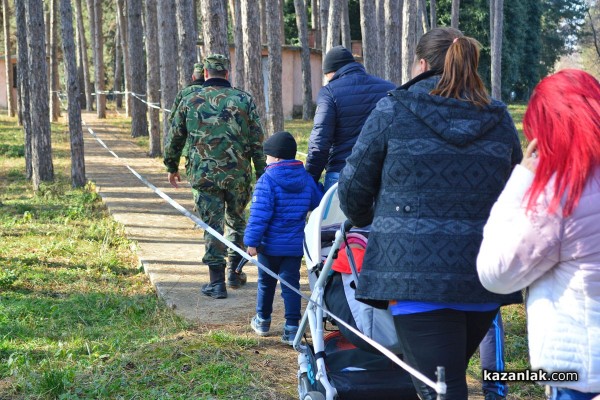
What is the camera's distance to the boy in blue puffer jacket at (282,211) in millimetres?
6418

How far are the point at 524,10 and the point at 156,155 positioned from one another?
40432 millimetres

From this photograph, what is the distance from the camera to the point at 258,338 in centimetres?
681

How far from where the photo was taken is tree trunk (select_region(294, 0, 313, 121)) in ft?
121

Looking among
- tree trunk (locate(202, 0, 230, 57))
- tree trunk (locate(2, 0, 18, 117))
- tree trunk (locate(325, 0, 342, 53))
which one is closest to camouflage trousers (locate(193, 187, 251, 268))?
tree trunk (locate(202, 0, 230, 57))

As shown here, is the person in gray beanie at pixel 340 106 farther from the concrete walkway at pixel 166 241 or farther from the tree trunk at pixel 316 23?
the tree trunk at pixel 316 23

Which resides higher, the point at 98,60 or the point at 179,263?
the point at 98,60

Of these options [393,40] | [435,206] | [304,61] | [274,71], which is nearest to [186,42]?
[274,71]

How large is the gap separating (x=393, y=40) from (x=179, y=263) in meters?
14.9

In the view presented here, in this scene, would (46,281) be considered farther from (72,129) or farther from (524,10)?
(524,10)

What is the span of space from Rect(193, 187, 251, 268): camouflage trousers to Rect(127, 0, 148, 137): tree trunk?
19.3 meters

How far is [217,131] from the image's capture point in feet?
25.3

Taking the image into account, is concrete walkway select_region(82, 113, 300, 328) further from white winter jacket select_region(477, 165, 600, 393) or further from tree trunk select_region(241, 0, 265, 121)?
white winter jacket select_region(477, 165, 600, 393)

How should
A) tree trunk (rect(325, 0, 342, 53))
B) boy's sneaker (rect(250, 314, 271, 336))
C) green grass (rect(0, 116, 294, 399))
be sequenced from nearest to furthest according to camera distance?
1. green grass (rect(0, 116, 294, 399))
2. boy's sneaker (rect(250, 314, 271, 336))
3. tree trunk (rect(325, 0, 342, 53))

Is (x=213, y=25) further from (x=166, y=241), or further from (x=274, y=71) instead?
(x=274, y=71)
